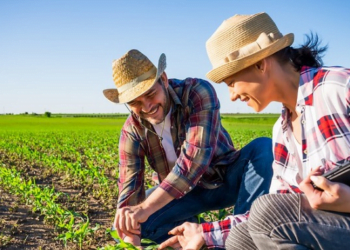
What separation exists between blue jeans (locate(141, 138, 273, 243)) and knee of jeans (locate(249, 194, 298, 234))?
1104 mm

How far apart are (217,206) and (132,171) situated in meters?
0.77

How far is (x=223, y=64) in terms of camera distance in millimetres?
2227

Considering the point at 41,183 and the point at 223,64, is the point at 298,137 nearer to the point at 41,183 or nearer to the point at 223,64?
the point at 223,64

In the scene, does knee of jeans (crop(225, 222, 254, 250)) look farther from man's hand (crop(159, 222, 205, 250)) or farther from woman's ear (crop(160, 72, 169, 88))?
woman's ear (crop(160, 72, 169, 88))

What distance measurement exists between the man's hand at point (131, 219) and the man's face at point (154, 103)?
0.66 metres

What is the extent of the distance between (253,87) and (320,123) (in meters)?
0.35

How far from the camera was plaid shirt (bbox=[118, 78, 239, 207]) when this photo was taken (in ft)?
10.0

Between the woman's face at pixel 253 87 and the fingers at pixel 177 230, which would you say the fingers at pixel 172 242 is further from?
the woman's face at pixel 253 87

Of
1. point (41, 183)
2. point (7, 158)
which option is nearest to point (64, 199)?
point (41, 183)

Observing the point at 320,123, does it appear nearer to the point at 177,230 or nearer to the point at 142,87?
the point at 177,230

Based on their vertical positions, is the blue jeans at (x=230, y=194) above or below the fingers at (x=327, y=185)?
below

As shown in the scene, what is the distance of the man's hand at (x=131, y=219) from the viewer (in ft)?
9.23

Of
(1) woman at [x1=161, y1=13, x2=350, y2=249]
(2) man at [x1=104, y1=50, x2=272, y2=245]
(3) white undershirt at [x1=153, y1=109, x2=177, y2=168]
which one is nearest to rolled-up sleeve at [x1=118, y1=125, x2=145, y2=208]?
(2) man at [x1=104, y1=50, x2=272, y2=245]

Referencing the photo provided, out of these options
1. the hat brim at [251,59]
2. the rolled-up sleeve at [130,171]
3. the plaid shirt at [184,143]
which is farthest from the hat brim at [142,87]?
the hat brim at [251,59]
